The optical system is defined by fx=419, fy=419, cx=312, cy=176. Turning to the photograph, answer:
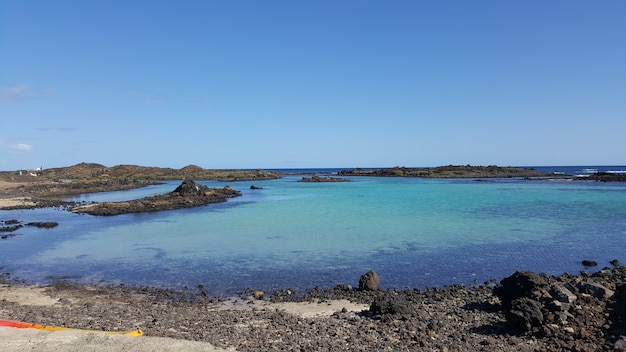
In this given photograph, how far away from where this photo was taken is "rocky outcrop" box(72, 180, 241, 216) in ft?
128

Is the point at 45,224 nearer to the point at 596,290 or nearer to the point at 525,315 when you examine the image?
the point at 525,315

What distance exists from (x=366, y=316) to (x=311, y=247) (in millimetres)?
10398

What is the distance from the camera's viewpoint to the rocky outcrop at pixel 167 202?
39.1m

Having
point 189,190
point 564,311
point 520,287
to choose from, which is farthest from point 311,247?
point 189,190

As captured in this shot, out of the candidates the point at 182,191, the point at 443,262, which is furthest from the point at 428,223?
the point at 182,191

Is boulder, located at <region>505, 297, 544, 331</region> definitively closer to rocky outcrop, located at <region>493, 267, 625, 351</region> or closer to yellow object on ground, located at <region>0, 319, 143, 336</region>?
rocky outcrop, located at <region>493, 267, 625, 351</region>

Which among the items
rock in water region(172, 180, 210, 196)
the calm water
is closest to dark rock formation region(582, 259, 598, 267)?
the calm water

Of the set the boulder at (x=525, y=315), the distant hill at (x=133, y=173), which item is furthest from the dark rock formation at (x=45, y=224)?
the distant hill at (x=133, y=173)

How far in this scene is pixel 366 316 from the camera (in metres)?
11.1

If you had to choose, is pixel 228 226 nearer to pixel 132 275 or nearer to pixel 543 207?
pixel 132 275

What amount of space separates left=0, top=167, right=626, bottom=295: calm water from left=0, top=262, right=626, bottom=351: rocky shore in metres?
1.67

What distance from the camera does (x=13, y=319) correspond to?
1055cm

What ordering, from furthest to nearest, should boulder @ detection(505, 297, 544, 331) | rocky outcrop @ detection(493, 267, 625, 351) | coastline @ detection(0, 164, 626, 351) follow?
1. boulder @ detection(505, 297, 544, 331)
2. rocky outcrop @ detection(493, 267, 625, 351)
3. coastline @ detection(0, 164, 626, 351)

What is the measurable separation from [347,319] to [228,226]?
20.1 meters
